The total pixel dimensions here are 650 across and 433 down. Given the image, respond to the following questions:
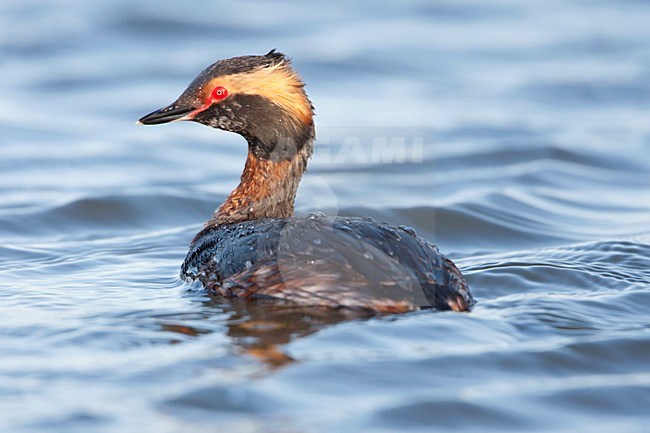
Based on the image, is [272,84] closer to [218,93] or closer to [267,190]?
[218,93]

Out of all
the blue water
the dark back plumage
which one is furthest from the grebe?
the blue water

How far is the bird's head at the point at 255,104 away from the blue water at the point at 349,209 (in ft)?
3.78

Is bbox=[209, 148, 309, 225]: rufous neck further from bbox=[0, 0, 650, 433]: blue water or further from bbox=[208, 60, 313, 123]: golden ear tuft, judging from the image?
bbox=[0, 0, 650, 433]: blue water

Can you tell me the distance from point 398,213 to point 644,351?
4.14m

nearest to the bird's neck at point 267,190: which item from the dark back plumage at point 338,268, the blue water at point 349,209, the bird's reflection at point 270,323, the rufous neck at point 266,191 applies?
the rufous neck at point 266,191

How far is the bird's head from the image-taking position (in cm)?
786

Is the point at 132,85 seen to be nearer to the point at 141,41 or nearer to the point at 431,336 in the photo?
the point at 141,41

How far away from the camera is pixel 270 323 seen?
6.54 meters

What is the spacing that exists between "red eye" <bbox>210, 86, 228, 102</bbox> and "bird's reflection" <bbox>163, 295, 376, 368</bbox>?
5.53ft

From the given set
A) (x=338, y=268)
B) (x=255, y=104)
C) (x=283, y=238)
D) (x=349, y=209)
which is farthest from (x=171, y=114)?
(x=349, y=209)

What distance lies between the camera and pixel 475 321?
660 centimetres

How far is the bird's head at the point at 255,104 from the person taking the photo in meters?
7.86

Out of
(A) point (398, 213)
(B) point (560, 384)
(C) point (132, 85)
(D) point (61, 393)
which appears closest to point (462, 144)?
(A) point (398, 213)

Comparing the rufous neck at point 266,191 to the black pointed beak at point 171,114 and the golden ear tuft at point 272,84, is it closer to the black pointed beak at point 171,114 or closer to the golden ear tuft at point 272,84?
the golden ear tuft at point 272,84
